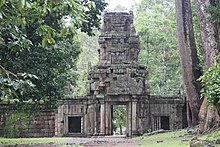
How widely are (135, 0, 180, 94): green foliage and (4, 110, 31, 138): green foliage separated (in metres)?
13.5

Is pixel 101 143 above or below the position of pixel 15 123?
below

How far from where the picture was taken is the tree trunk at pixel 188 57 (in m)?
14.7

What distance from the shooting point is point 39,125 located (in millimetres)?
20000

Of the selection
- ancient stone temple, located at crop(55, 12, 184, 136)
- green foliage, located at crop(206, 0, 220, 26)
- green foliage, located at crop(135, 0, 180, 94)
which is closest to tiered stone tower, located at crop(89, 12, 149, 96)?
ancient stone temple, located at crop(55, 12, 184, 136)

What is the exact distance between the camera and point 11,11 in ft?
18.7

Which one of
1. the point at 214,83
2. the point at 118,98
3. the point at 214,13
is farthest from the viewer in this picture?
the point at 118,98

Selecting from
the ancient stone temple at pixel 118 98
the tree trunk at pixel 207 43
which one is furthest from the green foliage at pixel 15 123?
the tree trunk at pixel 207 43

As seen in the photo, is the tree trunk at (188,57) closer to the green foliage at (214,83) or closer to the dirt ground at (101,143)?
the dirt ground at (101,143)

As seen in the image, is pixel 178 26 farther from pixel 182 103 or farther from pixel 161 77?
pixel 161 77

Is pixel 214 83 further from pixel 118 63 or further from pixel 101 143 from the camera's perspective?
pixel 118 63

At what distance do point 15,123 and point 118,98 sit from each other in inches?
246

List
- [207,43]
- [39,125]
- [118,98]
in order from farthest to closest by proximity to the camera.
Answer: [39,125], [118,98], [207,43]

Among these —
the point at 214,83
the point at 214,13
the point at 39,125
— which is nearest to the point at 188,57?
the point at 214,13

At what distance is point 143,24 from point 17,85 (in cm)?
2620
